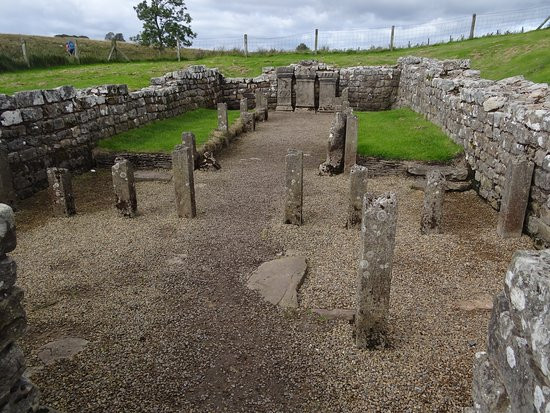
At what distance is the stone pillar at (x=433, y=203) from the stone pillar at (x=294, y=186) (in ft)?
7.65

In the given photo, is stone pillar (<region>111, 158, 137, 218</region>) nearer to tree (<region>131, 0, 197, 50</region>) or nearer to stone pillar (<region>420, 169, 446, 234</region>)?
stone pillar (<region>420, 169, 446, 234</region>)

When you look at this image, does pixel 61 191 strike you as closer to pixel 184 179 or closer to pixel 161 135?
pixel 184 179

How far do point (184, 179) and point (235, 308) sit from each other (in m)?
3.72

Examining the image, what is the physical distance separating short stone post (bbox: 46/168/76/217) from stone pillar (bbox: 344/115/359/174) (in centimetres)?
699

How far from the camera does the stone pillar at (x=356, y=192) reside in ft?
26.9

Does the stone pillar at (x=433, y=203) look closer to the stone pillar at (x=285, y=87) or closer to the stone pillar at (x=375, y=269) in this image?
the stone pillar at (x=375, y=269)

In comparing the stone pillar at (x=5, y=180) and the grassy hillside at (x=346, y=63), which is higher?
the grassy hillside at (x=346, y=63)

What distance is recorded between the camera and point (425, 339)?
504 cm

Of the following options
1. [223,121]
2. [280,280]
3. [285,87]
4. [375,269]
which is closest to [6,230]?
[375,269]

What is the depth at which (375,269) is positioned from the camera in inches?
187

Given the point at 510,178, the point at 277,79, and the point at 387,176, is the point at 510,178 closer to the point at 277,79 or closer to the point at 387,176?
the point at 387,176

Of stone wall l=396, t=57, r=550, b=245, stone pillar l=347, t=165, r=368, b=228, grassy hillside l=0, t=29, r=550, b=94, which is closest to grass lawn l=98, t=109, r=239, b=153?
grassy hillside l=0, t=29, r=550, b=94

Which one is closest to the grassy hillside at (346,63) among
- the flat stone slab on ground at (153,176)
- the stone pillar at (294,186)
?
the flat stone slab on ground at (153,176)

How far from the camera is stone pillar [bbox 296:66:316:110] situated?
2477 cm
